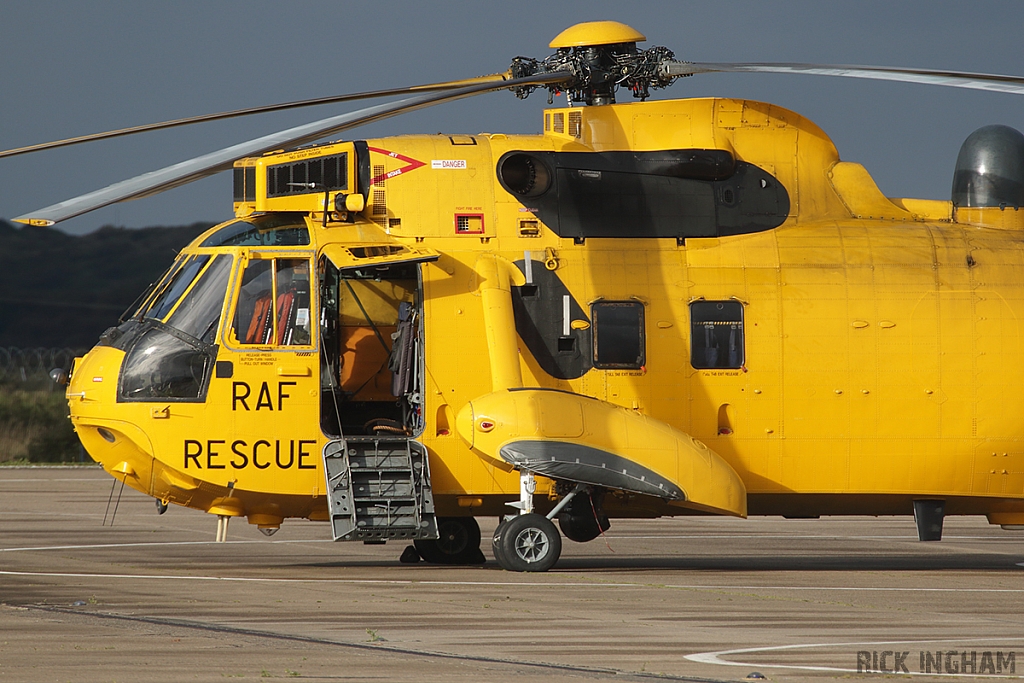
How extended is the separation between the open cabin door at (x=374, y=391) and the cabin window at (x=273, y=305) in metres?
0.22

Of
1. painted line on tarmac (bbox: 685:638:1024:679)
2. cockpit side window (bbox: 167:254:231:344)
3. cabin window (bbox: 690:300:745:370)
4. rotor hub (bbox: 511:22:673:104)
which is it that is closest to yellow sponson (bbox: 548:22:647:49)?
rotor hub (bbox: 511:22:673:104)

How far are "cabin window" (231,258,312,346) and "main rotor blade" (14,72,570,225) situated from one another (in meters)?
1.47

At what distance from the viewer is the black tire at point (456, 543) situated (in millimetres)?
15898

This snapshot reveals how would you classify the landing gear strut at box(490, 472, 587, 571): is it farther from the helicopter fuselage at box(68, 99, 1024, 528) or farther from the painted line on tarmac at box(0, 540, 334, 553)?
the painted line on tarmac at box(0, 540, 334, 553)

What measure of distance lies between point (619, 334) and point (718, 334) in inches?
43.3

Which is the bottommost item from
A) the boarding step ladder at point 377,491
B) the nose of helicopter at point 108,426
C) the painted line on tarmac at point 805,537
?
the painted line on tarmac at point 805,537

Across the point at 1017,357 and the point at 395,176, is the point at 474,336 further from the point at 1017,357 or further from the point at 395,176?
the point at 1017,357

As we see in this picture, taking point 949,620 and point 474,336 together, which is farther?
point 474,336

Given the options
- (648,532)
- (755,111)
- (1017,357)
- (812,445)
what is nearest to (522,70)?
(755,111)

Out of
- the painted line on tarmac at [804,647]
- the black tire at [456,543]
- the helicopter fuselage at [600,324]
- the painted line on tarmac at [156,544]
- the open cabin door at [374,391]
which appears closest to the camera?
the painted line on tarmac at [804,647]

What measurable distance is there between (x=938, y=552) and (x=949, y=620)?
24.3 ft

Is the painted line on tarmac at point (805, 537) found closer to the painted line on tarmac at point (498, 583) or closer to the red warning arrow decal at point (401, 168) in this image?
the painted line on tarmac at point (498, 583)

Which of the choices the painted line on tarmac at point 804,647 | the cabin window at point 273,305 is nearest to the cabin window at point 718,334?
the cabin window at point 273,305

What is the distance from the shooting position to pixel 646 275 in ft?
48.9
